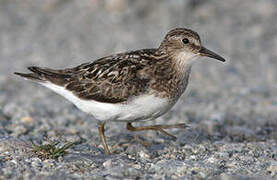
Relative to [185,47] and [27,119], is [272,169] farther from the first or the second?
[27,119]

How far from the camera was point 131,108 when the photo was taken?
608cm

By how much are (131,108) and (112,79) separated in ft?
1.80

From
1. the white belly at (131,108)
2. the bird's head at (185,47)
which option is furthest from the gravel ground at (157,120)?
the bird's head at (185,47)

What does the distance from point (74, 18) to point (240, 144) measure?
825 centimetres

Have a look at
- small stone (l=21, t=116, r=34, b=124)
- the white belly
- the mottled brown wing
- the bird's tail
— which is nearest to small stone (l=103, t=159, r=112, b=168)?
the white belly

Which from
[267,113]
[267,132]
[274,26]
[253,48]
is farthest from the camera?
[274,26]

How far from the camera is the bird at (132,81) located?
20.1 feet

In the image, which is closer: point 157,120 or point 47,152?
point 47,152

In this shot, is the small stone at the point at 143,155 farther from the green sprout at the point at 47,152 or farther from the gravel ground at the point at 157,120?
the green sprout at the point at 47,152

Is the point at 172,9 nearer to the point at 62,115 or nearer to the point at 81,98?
the point at 62,115

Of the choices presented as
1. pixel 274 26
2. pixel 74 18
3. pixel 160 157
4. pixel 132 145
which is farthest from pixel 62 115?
pixel 274 26

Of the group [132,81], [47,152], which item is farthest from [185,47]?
[47,152]

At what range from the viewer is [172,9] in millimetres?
13734

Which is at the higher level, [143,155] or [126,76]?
[126,76]
